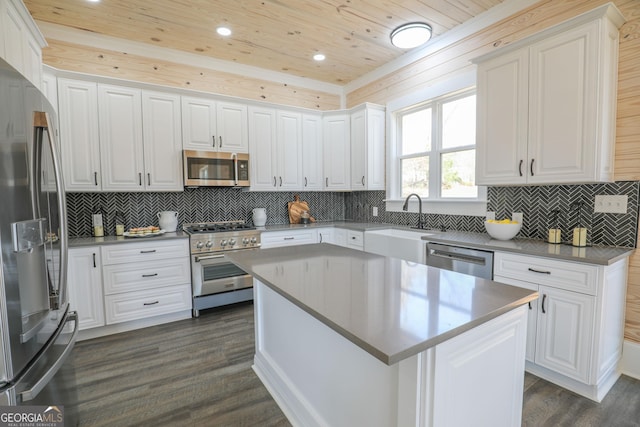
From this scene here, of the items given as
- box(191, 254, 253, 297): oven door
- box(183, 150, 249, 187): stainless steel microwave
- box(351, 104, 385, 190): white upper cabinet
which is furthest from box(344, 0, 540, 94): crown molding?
box(191, 254, 253, 297): oven door

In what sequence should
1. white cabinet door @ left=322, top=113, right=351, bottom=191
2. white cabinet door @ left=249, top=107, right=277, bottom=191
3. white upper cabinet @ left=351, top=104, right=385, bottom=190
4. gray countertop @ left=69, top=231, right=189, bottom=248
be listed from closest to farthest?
gray countertop @ left=69, top=231, right=189, bottom=248 → white cabinet door @ left=249, top=107, right=277, bottom=191 → white upper cabinet @ left=351, top=104, right=385, bottom=190 → white cabinet door @ left=322, top=113, right=351, bottom=191

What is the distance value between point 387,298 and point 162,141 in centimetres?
312

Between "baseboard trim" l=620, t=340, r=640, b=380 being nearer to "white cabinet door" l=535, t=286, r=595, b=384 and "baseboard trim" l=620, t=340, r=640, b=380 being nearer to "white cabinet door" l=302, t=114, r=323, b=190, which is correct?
"white cabinet door" l=535, t=286, r=595, b=384

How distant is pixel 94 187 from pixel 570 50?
4.15 metres

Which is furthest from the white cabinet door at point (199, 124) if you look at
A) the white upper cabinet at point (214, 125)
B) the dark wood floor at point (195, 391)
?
the dark wood floor at point (195, 391)

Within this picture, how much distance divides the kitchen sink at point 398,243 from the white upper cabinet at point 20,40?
312cm

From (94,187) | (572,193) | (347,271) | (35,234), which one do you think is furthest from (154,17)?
(572,193)

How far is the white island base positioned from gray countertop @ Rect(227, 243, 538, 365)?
3.5 inches

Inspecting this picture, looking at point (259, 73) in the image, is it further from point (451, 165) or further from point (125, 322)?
point (125, 322)

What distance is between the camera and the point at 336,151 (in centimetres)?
424

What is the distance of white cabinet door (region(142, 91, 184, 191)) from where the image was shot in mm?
3214

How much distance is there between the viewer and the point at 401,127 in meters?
3.93

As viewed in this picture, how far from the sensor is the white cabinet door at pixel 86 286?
2.68 meters

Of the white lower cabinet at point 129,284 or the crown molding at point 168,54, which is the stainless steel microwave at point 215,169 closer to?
the white lower cabinet at point 129,284
